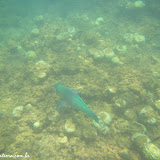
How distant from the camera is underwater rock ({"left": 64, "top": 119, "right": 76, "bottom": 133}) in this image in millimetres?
3752

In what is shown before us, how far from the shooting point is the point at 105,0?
1655cm

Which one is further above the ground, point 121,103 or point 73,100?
point 73,100

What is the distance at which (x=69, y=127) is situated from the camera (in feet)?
12.5

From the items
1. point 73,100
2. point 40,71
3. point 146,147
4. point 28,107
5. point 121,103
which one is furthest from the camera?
point 40,71

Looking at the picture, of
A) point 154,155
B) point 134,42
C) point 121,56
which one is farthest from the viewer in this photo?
point 134,42

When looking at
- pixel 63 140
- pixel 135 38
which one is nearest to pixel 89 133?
pixel 63 140

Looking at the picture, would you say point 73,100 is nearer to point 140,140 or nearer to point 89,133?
point 89,133

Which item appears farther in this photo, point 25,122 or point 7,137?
point 25,122

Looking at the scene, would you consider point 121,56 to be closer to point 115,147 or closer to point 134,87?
point 134,87

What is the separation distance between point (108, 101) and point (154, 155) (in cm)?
208

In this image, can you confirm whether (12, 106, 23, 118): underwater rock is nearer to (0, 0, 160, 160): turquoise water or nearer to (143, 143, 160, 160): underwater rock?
(0, 0, 160, 160): turquoise water

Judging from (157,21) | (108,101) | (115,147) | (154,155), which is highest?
(157,21)

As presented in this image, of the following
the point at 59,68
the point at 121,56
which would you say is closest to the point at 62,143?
the point at 59,68

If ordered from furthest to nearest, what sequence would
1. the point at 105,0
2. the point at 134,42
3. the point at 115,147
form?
the point at 105,0 → the point at 134,42 → the point at 115,147
